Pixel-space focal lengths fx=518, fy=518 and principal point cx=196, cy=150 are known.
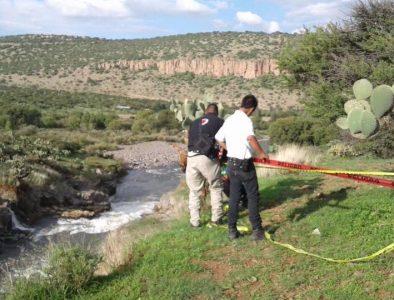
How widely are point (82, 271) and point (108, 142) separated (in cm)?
3251

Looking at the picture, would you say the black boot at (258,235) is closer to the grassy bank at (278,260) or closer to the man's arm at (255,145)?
the grassy bank at (278,260)

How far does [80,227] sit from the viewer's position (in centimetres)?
1446

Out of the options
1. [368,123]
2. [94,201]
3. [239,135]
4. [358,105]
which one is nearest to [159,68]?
[94,201]

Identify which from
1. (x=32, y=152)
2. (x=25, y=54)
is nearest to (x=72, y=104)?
(x=25, y=54)

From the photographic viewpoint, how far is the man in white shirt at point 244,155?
22.3ft

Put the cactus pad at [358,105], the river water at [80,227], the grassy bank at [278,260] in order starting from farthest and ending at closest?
1. the river water at [80,227]
2. the cactus pad at [358,105]
3. the grassy bank at [278,260]

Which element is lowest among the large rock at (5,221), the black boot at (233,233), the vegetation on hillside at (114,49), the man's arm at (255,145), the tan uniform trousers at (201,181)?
the large rock at (5,221)

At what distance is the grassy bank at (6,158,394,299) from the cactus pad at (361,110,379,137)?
1090mm

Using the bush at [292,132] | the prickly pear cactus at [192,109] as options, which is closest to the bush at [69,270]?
the prickly pear cactus at [192,109]

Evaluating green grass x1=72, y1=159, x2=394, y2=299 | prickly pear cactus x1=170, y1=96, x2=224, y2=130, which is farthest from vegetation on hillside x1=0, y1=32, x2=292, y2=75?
green grass x1=72, y1=159, x2=394, y2=299

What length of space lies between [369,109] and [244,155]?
2509mm

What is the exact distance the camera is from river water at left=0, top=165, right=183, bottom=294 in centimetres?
1038

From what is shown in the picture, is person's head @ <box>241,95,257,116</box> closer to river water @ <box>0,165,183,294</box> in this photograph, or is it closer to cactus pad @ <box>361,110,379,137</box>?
cactus pad @ <box>361,110,379,137</box>

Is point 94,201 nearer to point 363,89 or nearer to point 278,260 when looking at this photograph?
point 363,89
